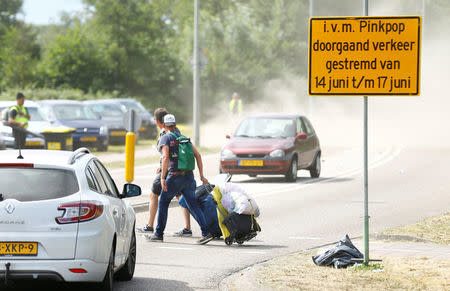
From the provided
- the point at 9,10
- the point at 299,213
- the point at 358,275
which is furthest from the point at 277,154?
the point at 9,10

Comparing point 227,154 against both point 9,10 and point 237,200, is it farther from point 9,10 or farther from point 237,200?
point 9,10

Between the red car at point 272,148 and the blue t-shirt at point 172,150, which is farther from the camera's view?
the red car at point 272,148

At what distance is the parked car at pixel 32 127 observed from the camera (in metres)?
27.8

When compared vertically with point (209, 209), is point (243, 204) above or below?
above

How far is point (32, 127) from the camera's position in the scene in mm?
30281

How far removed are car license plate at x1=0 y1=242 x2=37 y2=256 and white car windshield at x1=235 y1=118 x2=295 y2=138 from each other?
15562mm

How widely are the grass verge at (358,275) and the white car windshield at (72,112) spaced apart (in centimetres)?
2369

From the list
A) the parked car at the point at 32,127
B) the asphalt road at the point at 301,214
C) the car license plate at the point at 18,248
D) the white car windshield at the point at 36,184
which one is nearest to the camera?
the car license plate at the point at 18,248

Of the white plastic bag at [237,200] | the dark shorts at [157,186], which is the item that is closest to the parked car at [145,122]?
the dark shorts at [157,186]

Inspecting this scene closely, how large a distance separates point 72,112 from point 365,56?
25.2 m

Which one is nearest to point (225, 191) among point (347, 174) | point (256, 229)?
point (256, 229)

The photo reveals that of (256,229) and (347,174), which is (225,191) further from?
(347,174)

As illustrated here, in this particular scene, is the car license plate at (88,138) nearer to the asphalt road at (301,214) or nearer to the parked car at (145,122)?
the asphalt road at (301,214)

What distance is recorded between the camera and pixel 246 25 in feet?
220
